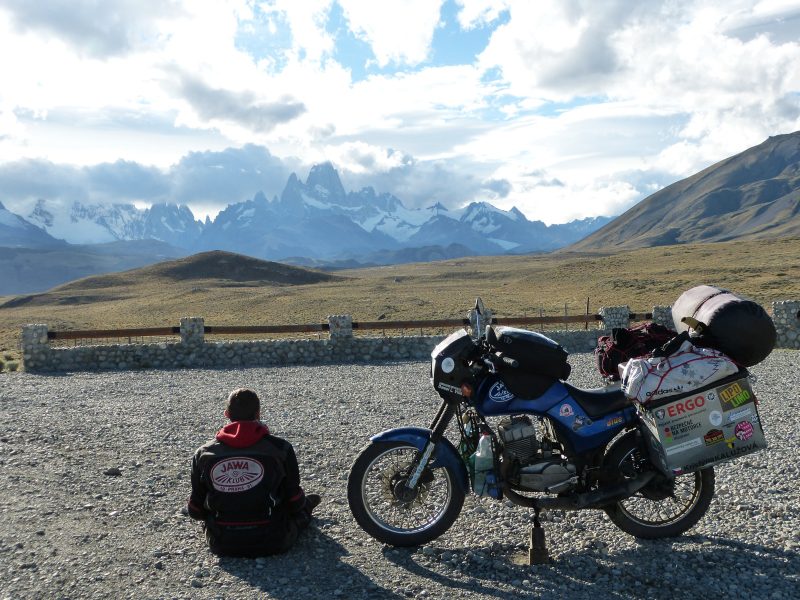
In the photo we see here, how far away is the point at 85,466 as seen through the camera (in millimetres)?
8086

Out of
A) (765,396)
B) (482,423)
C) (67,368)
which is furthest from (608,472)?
(67,368)

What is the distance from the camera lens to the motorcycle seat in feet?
17.3

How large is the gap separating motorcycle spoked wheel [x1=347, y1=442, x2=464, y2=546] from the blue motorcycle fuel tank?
27.8 inches

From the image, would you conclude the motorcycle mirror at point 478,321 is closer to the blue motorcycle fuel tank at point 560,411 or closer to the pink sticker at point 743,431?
the blue motorcycle fuel tank at point 560,411

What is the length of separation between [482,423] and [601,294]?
54.3m

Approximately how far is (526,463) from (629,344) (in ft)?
4.19

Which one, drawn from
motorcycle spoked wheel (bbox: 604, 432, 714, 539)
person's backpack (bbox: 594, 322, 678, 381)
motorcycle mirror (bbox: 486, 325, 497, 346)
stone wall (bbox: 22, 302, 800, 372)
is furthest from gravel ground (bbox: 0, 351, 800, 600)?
stone wall (bbox: 22, 302, 800, 372)

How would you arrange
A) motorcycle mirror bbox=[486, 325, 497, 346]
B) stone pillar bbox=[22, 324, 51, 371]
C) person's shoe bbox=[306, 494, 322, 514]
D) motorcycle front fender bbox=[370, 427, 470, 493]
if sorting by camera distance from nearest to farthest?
motorcycle mirror bbox=[486, 325, 497, 346] → motorcycle front fender bbox=[370, 427, 470, 493] → person's shoe bbox=[306, 494, 322, 514] → stone pillar bbox=[22, 324, 51, 371]

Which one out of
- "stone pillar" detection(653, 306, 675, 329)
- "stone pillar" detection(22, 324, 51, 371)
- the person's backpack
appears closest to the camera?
the person's backpack

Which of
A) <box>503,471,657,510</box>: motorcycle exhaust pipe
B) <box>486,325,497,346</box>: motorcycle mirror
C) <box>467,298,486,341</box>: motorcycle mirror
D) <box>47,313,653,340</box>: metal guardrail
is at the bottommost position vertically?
<box>503,471,657,510</box>: motorcycle exhaust pipe

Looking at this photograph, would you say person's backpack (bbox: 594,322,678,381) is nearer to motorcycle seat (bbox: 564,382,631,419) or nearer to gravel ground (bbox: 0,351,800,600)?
motorcycle seat (bbox: 564,382,631,419)

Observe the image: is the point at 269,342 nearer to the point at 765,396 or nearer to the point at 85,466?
the point at 85,466

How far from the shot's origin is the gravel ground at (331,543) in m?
4.92

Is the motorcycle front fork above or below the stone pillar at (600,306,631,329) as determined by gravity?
below
